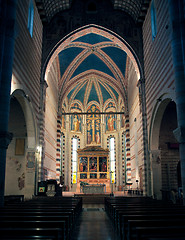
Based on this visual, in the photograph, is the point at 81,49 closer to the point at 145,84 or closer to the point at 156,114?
the point at 145,84

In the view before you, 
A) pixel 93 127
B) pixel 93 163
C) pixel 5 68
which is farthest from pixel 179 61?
pixel 93 127

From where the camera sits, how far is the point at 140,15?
19.1 m

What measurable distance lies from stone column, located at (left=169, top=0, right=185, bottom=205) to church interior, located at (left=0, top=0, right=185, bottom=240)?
4 centimetres

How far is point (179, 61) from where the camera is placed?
11.0 meters

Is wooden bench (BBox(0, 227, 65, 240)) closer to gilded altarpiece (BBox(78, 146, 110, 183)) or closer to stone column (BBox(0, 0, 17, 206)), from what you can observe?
stone column (BBox(0, 0, 17, 206))

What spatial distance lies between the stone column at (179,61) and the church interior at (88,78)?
0.13 feet

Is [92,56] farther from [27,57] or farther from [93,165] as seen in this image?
[93,165]

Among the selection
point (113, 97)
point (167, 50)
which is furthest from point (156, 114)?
point (113, 97)

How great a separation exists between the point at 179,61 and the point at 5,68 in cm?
741

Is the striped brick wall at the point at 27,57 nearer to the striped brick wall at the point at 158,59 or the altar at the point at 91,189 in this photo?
the striped brick wall at the point at 158,59

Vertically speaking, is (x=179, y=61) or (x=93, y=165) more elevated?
(x=179, y=61)

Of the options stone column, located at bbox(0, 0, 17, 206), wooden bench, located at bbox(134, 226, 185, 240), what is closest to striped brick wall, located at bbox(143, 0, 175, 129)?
stone column, located at bbox(0, 0, 17, 206)

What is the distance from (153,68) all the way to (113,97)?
18.4 meters

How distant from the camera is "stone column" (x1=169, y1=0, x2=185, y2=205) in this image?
1040 cm
